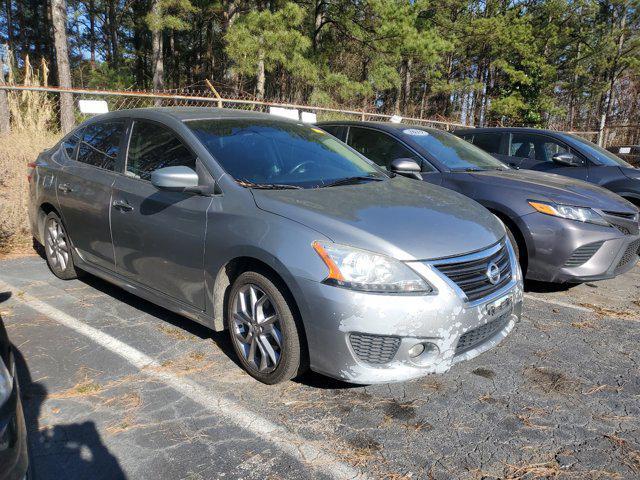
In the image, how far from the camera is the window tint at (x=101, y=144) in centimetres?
407

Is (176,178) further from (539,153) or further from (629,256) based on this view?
(539,153)

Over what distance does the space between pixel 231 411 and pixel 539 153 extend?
615 cm

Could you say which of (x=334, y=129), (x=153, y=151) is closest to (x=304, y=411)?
(x=153, y=151)

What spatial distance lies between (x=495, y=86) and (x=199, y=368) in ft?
121

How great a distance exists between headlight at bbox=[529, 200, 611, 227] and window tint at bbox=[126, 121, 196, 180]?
316 cm

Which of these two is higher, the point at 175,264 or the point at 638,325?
the point at 175,264

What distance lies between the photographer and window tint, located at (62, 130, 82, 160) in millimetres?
4605

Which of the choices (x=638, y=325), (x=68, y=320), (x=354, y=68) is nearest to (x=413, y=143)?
(x=638, y=325)

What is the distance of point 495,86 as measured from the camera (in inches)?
1393

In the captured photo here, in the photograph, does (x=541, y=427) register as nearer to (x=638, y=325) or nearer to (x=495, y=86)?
(x=638, y=325)

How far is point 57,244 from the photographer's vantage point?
4.79 meters

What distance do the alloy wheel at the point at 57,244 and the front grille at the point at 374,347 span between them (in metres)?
3.28

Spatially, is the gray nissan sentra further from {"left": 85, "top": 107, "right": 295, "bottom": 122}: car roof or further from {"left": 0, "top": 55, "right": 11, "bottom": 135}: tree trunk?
{"left": 0, "top": 55, "right": 11, "bottom": 135}: tree trunk

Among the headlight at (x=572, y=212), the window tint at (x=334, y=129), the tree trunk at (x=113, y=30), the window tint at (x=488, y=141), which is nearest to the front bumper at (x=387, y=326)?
the headlight at (x=572, y=212)
